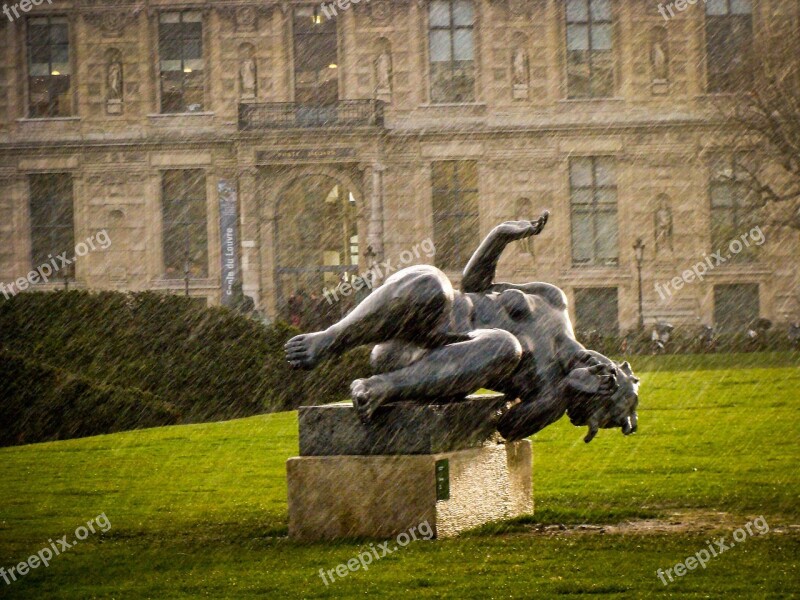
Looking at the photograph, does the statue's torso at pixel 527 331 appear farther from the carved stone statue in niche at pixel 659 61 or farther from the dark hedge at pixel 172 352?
the carved stone statue in niche at pixel 659 61

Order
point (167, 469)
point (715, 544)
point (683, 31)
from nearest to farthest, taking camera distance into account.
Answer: point (715, 544) < point (167, 469) < point (683, 31)

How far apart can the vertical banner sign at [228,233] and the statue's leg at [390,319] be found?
4145 centimetres

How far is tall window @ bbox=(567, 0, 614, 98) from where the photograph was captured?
167 feet

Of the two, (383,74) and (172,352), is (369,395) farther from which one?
(383,74)

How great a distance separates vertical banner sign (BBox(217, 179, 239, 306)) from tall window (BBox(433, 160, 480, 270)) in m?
6.78

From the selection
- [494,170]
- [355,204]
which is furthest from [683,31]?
[355,204]

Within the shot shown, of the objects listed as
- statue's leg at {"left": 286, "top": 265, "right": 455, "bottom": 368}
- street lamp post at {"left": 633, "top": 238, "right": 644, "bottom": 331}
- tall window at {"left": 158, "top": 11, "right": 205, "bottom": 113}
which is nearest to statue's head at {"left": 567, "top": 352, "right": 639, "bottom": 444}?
statue's leg at {"left": 286, "top": 265, "right": 455, "bottom": 368}

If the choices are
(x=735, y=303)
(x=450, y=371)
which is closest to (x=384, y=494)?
(x=450, y=371)

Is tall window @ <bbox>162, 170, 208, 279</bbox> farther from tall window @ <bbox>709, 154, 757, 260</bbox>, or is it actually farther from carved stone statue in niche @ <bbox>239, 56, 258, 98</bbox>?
tall window @ <bbox>709, 154, 757, 260</bbox>

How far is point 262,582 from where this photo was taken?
705 centimetres

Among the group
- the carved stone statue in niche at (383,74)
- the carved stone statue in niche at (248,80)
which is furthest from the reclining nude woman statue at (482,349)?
the carved stone statue in niche at (248,80)

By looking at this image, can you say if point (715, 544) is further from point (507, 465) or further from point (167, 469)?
point (167, 469)

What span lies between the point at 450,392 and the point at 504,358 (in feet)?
1.13

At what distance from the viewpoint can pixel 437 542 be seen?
794 centimetres
